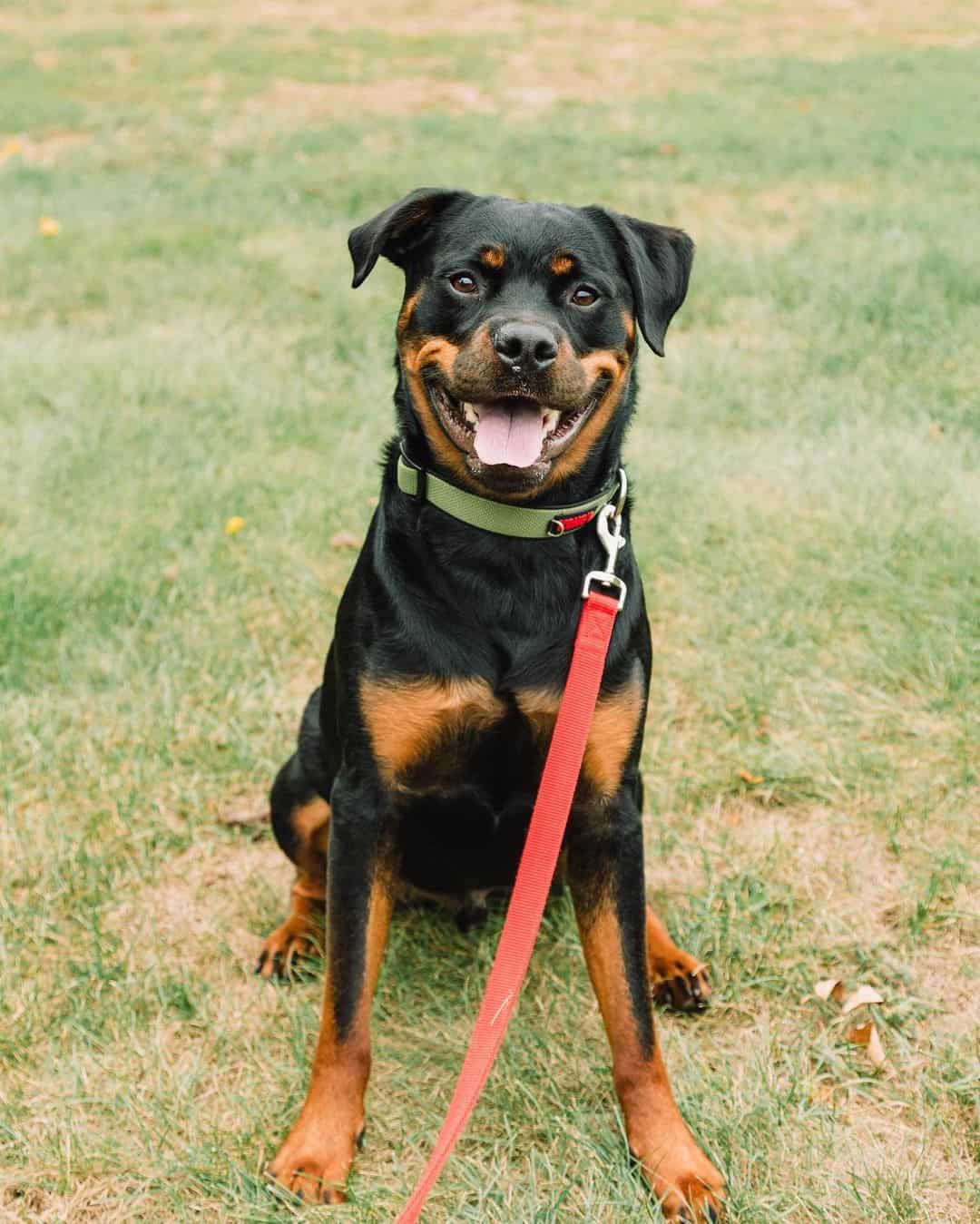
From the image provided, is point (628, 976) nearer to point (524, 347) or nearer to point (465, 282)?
point (524, 347)

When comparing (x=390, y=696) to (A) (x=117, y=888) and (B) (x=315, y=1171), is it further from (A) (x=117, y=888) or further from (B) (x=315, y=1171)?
(A) (x=117, y=888)

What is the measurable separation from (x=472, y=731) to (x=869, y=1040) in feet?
3.61

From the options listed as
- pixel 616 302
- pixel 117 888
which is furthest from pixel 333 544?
pixel 616 302

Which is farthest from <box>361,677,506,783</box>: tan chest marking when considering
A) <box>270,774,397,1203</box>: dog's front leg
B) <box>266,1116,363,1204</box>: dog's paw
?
<box>266,1116,363,1204</box>: dog's paw

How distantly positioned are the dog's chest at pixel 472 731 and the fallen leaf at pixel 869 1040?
2.63 feet

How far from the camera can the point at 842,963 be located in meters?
2.86

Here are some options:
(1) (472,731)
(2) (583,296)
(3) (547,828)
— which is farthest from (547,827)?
(2) (583,296)

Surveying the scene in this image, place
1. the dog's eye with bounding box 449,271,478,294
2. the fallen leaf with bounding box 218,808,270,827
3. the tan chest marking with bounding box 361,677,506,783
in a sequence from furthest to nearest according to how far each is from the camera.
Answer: the fallen leaf with bounding box 218,808,270,827 → the dog's eye with bounding box 449,271,478,294 → the tan chest marking with bounding box 361,677,506,783

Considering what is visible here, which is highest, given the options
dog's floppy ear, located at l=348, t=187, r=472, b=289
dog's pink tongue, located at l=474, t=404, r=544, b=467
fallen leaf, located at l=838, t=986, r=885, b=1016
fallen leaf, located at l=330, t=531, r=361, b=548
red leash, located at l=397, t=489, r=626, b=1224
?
dog's floppy ear, located at l=348, t=187, r=472, b=289

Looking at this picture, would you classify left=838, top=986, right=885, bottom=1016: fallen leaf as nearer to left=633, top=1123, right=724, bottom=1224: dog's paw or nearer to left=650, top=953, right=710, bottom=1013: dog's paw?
left=650, top=953, right=710, bottom=1013: dog's paw

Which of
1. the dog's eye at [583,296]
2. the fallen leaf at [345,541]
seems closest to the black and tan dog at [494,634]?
the dog's eye at [583,296]

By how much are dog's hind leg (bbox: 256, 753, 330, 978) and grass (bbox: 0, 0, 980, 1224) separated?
0.29 feet

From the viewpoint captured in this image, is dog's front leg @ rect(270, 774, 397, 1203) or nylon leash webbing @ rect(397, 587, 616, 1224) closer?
nylon leash webbing @ rect(397, 587, 616, 1224)

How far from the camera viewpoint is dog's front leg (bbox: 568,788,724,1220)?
2.36 meters
